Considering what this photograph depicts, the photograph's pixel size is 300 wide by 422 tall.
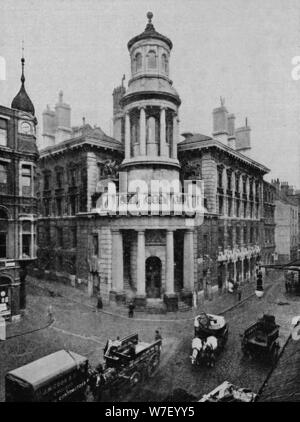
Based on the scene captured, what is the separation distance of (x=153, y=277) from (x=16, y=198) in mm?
12126

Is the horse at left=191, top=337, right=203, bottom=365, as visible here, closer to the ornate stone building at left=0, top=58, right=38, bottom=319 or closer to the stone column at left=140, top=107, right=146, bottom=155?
the ornate stone building at left=0, top=58, right=38, bottom=319

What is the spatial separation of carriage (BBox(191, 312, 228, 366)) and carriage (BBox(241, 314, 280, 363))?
45.0 inches

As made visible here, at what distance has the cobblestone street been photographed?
44.1 ft

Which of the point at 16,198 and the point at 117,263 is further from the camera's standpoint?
the point at 117,263

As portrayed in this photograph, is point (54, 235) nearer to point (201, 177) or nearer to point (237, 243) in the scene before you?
point (201, 177)

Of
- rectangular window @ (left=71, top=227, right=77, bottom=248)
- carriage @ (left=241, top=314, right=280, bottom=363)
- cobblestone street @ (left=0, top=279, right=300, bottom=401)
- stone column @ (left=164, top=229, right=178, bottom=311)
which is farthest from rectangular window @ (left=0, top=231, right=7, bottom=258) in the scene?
carriage @ (left=241, top=314, right=280, bottom=363)

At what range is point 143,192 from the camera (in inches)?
960

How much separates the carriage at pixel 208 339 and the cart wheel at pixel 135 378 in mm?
2923

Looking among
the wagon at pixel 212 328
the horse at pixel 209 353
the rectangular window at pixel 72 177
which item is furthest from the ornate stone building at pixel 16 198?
the horse at pixel 209 353

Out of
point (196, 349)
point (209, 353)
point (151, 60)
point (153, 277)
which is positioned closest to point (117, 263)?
point (153, 277)

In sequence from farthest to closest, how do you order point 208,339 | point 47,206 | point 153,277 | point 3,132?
point 47,206 < point 153,277 < point 3,132 < point 208,339

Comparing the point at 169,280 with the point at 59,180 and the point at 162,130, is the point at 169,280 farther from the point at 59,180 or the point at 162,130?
the point at 59,180

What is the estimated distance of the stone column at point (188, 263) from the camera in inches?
982

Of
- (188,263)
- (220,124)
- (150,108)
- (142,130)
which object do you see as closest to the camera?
(188,263)
